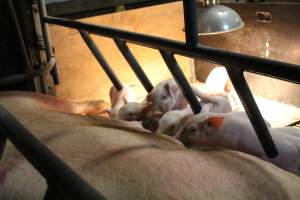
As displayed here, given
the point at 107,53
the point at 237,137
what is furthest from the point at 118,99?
the point at 237,137

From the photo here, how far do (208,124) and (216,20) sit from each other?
26.5 inches

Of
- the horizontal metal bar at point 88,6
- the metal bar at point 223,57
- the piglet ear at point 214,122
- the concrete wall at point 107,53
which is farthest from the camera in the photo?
the concrete wall at point 107,53

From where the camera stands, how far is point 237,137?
1.28 m

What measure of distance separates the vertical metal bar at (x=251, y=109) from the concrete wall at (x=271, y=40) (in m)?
1.34

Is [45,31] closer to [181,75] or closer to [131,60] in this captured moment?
[131,60]

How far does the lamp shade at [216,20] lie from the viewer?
1.84m

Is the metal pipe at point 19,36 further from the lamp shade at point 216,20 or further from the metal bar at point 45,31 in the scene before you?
the lamp shade at point 216,20

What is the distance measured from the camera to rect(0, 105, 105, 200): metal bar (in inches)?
19.4

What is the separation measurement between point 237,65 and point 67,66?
1715mm

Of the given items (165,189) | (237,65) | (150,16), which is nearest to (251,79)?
(150,16)

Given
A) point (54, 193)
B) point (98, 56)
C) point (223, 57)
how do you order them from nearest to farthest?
point (54, 193), point (223, 57), point (98, 56)

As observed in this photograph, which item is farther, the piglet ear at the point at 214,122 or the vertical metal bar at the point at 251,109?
the piglet ear at the point at 214,122

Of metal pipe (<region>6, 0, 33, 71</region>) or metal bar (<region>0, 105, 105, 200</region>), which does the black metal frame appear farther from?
metal pipe (<region>6, 0, 33, 71</region>)

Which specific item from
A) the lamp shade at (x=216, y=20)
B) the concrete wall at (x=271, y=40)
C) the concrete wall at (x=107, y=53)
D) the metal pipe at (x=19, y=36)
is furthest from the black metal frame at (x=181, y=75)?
the concrete wall at (x=271, y=40)
